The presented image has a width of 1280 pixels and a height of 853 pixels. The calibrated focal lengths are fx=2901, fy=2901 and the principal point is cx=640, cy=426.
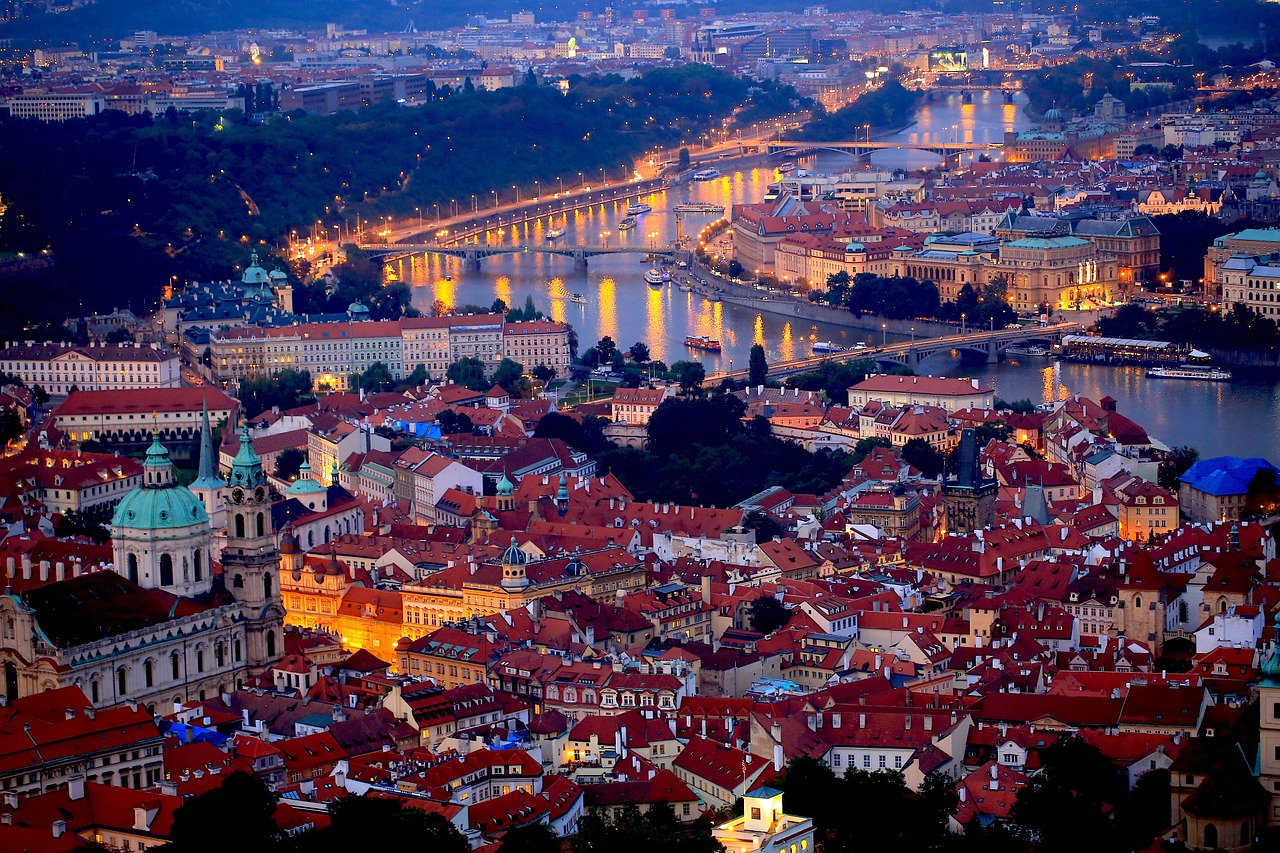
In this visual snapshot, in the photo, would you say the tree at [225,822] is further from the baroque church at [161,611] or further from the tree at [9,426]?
the tree at [9,426]

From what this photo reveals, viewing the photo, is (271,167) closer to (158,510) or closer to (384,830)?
(158,510)

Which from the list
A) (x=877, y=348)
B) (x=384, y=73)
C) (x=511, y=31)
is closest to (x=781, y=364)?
(x=877, y=348)

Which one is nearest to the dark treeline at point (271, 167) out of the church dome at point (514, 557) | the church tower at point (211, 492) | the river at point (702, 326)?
the river at point (702, 326)

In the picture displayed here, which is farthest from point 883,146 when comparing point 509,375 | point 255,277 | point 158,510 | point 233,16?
point 158,510

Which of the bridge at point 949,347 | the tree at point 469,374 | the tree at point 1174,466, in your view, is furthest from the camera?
the bridge at point 949,347

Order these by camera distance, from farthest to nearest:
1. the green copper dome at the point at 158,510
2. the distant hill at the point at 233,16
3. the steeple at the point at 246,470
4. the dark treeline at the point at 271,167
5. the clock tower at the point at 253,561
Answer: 1. the distant hill at the point at 233,16
2. the dark treeline at the point at 271,167
3. the steeple at the point at 246,470
4. the green copper dome at the point at 158,510
5. the clock tower at the point at 253,561

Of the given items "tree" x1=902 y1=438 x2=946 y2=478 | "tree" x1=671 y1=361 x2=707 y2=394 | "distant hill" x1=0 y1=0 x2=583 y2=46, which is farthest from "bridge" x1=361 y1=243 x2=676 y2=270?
"distant hill" x1=0 y1=0 x2=583 y2=46

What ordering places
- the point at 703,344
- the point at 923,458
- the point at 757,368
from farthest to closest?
1. the point at 703,344
2. the point at 757,368
3. the point at 923,458

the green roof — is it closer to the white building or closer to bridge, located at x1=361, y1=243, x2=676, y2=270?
bridge, located at x1=361, y1=243, x2=676, y2=270
